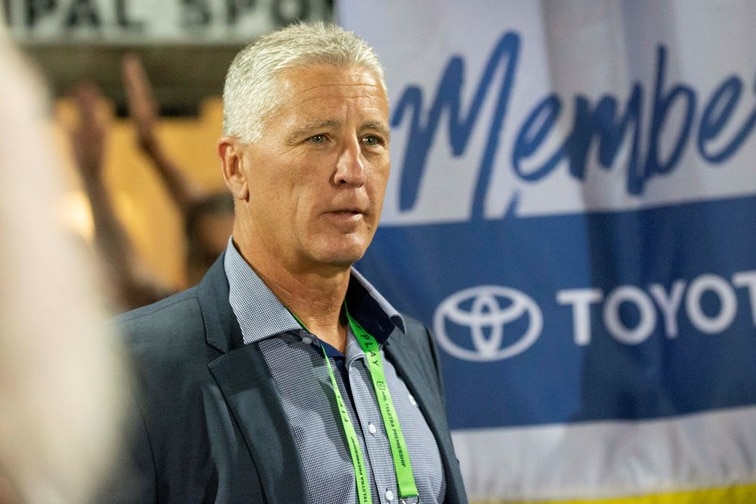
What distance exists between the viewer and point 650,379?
2178 millimetres

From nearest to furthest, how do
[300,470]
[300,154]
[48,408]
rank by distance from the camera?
[48,408]
[300,470]
[300,154]

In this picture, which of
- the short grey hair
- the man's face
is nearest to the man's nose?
the man's face

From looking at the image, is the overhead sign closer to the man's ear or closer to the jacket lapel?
the man's ear

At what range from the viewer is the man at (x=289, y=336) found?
124 centimetres

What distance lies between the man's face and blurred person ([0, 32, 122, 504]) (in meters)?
0.78

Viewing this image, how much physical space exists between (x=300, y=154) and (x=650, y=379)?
115 cm

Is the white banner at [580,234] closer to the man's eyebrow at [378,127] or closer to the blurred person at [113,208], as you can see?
the man's eyebrow at [378,127]

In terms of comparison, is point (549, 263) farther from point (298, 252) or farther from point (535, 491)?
point (298, 252)

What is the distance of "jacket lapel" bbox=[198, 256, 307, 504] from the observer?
124cm

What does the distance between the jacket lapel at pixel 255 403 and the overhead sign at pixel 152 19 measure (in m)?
1.89

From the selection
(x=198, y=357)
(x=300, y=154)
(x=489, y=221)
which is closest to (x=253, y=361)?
(x=198, y=357)

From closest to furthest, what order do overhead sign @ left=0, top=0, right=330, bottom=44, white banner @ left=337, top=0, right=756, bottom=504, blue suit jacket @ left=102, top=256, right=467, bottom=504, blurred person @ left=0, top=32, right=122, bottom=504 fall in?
blurred person @ left=0, top=32, right=122, bottom=504 → blue suit jacket @ left=102, top=256, right=467, bottom=504 → white banner @ left=337, top=0, right=756, bottom=504 → overhead sign @ left=0, top=0, right=330, bottom=44

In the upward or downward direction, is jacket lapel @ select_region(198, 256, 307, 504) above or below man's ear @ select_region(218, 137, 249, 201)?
below

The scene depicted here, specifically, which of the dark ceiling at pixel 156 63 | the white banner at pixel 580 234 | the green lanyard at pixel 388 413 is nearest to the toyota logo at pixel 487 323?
the white banner at pixel 580 234
